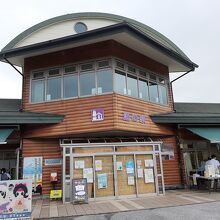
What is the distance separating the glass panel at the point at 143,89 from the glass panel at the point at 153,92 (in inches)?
13.0

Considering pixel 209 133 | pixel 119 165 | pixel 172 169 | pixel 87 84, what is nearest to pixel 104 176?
pixel 119 165

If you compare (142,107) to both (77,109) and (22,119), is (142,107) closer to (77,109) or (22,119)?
(77,109)

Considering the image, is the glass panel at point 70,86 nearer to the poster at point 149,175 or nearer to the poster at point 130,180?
the poster at point 130,180

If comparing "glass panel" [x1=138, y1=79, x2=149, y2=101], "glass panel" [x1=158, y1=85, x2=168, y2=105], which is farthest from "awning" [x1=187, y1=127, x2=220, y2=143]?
"glass panel" [x1=138, y1=79, x2=149, y2=101]

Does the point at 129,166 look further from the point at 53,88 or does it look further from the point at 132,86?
the point at 53,88

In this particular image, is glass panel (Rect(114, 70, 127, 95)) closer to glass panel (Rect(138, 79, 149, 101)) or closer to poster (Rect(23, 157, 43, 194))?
glass panel (Rect(138, 79, 149, 101))

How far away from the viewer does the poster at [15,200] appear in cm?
641

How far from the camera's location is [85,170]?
33.8ft

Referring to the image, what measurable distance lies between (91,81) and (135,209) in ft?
19.2

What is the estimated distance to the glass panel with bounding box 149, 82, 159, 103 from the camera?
12792 millimetres

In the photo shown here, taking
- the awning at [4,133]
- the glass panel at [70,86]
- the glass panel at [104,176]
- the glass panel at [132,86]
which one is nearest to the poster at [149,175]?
the glass panel at [104,176]

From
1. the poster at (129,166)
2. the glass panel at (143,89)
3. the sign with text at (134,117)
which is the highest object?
the glass panel at (143,89)

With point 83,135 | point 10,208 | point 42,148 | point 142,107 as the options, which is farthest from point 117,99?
point 10,208

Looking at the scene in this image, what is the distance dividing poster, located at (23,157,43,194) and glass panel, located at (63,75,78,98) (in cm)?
322
